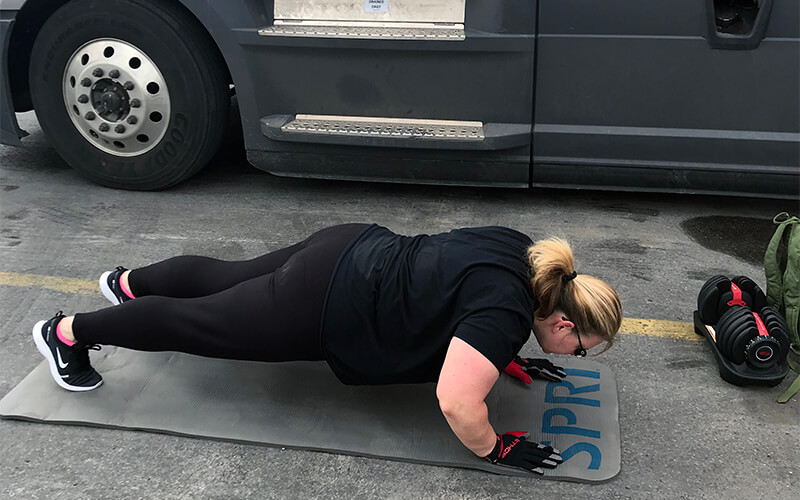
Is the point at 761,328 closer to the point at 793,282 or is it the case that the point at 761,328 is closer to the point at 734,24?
the point at 793,282

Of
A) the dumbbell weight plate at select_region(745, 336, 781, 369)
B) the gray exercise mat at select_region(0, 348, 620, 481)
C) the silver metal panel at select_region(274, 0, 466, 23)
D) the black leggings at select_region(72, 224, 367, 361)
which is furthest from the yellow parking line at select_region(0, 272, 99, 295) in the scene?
the dumbbell weight plate at select_region(745, 336, 781, 369)

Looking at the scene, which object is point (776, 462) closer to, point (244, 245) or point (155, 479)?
point (155, 479)

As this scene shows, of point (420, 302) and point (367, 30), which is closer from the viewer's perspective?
point (420, 302)

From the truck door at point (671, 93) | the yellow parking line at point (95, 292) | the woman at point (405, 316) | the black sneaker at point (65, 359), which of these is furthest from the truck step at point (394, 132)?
the black sneaker at point (65, 359)

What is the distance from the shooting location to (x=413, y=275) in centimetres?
256

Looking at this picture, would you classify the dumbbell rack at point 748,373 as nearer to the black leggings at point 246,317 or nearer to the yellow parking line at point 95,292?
the yellow parking line at point 95,292

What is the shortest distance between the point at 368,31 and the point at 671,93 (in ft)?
5.22

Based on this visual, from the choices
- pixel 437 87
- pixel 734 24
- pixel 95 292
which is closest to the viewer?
pixel 95 292

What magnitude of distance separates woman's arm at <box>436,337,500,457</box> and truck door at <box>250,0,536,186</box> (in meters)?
2.07

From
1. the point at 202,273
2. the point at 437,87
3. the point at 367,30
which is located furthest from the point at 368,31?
the point at 202,273

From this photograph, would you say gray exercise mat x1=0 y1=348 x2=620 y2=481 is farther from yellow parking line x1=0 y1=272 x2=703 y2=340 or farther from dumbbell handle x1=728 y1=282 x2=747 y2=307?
dumbbell handle x1=728 y1=282 x2=747 y2=307

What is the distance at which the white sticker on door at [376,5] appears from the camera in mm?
4160

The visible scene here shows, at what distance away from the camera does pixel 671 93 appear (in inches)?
161

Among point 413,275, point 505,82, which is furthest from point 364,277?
point 505,82
